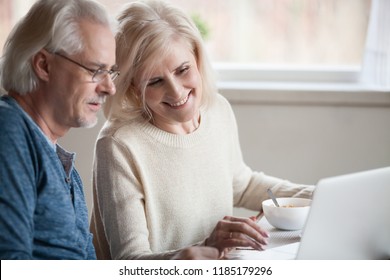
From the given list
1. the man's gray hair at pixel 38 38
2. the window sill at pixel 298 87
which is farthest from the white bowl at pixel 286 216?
the window sill at pixel 298 87

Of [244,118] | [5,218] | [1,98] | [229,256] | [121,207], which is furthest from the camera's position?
[244,118]

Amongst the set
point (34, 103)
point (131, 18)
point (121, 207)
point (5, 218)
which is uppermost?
point (131, 18)

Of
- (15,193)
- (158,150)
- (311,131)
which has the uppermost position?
(15,193)

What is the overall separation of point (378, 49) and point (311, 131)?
1.46ft

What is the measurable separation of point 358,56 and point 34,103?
204 cm

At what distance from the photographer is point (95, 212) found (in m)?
1.67

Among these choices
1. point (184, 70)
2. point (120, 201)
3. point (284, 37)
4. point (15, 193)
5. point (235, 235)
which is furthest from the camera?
point (284, 37)

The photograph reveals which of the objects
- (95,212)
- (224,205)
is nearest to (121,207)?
(95,212)

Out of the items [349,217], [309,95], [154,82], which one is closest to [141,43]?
[154,82]

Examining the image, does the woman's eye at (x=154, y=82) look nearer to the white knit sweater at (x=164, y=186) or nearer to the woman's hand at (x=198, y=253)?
the white knit sweater at (x=164, y=186)

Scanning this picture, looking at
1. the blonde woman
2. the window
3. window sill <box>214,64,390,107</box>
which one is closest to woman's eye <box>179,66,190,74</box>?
the blonde woman

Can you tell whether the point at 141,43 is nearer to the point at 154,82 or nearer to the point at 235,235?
the point at 154,82

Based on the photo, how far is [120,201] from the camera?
1.54 meters
